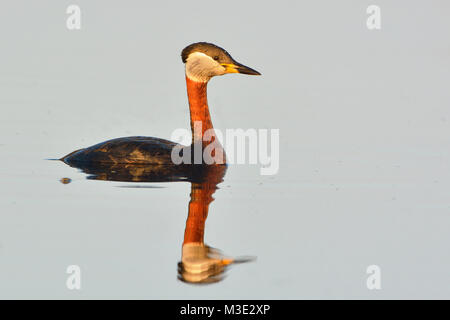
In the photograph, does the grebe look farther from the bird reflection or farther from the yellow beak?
the bird reflection

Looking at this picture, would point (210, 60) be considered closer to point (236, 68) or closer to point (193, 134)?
point (236, 68)

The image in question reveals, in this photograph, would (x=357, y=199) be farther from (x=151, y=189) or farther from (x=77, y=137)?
(x=77, y=137)

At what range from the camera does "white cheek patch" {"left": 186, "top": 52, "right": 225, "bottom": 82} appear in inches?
483

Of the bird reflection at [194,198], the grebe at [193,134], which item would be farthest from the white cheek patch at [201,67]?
the bird reflection at [194,198]

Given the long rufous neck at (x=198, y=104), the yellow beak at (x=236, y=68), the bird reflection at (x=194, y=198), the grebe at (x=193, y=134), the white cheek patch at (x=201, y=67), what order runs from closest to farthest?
the bird reflection at (x=194, y=198)
the grebe at (x=193, y=134)
the yellow beak at (x=236, y=68)
the white cheek patch at (x=201, y=67)
the long rufous neck at (x=198, y=104)

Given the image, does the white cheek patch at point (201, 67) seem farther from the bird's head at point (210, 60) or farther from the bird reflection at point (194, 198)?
the bird reflection at point (194, 198)

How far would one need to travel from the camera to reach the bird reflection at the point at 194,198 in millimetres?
7453

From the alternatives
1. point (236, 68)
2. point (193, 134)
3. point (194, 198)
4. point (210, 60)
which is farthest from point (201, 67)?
point (194, 198)

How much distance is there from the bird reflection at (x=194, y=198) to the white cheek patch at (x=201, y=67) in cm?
138

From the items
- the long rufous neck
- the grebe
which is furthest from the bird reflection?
the long rufous neck

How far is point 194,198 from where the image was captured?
32.6 ft

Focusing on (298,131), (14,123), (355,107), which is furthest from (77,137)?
(355,107)

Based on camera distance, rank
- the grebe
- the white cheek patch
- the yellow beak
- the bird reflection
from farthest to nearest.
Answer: the white cheek patch
the yellow beak
the grebe
the bird reflection

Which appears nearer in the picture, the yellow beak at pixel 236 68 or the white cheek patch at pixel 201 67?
the yellow beak at pixel 236 68
